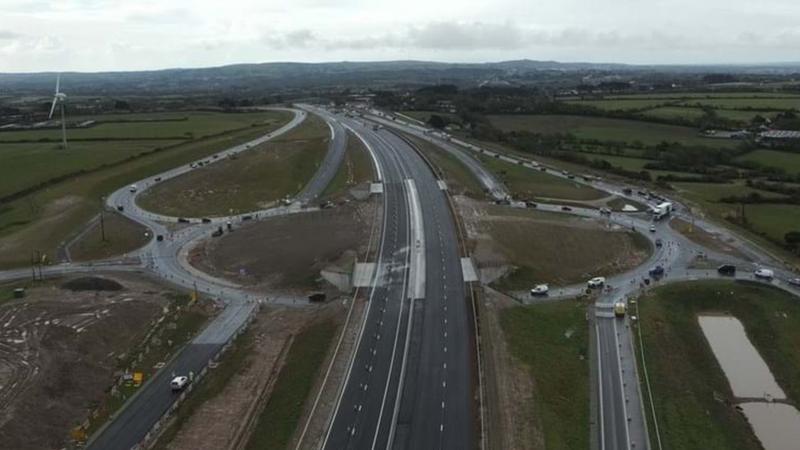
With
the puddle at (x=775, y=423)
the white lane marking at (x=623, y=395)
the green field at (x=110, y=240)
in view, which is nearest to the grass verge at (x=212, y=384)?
the white lane marking at (x=623, y=395)

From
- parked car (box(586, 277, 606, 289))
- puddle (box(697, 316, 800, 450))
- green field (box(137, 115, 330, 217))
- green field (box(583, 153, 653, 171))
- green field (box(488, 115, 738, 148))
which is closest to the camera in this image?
puddle (box(697, 316, 800, 450))

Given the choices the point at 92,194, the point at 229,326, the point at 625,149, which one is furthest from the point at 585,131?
the point at 229,326

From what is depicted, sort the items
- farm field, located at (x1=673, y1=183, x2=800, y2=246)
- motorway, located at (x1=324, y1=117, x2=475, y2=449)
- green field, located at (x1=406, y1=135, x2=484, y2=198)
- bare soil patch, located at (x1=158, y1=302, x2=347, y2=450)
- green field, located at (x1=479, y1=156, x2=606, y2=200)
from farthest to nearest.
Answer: green field, located at (x1=406, y1=135, x2=484, y2=198), green field, located at (x1=479, y1=156, x2=606, y2=200), farm field, located at (x1=673, y1=183, x2=800, y2=246), bare soil patch, located at (x1=158, y1=302, x2=347, y2=450), motorway, located at (x1=324, y1=117, x2=475, y2=449)

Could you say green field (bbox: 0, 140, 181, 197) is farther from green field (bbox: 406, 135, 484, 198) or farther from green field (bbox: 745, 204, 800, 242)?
green field (bbox: 745, 204, 800, 242)

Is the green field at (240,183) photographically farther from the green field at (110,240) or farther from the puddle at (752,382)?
the puddle at (752,382)

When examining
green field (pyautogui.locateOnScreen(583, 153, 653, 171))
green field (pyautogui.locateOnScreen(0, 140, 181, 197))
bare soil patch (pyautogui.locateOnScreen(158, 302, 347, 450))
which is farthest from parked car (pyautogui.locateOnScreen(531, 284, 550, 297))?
green field (pyautogui.locateOnScreen(0, 140, 181, 197))

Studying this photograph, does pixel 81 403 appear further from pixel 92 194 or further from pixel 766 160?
pixel 766 160
